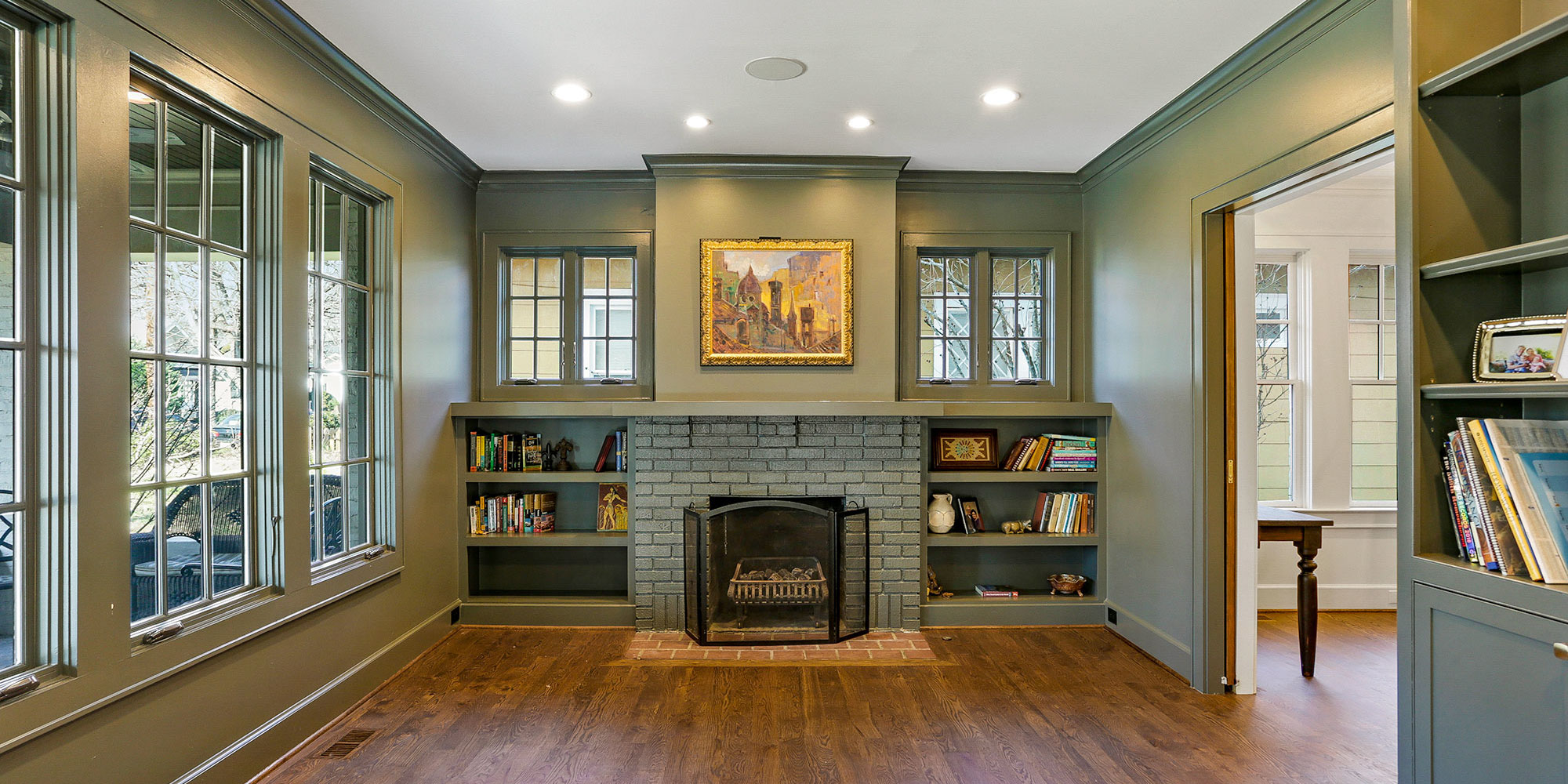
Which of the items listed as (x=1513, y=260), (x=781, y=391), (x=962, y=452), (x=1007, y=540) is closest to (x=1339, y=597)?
(x=1007, y=540)

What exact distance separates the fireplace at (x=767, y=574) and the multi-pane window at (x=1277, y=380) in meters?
2.66

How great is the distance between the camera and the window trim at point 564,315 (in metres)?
4.68

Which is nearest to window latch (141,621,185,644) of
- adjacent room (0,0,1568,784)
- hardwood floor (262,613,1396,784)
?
adjacent room (0,0,1568,784)

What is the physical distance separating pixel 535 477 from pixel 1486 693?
161 inches

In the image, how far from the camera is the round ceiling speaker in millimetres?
3086

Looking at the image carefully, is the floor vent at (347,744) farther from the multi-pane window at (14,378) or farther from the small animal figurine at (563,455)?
the small animal figurine at (563,455)

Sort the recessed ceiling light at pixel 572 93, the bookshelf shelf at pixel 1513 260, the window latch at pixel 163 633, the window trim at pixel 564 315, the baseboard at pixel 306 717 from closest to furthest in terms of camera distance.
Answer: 1. the bookshelf shelf at pixel 1513 260
2. the window latch at pixel 163 633
3. the baseboard at pixel 306 717
4. the recessed ceiling light at pixel 572 93
5. the window trim at pixel 564 315

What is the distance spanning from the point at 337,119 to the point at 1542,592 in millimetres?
4016

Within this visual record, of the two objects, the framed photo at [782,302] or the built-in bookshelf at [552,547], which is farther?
the built-in bookshelf at [552,547]

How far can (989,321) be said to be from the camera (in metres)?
4.82

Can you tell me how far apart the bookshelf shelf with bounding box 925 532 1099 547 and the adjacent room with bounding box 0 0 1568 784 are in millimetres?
44

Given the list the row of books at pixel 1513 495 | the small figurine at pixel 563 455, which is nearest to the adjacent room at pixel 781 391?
the row of books at pixel 1513 495

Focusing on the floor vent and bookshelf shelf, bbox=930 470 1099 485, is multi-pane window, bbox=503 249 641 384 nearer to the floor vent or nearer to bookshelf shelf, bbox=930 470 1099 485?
bookshelf shelf, bbox=930 470 1099 485

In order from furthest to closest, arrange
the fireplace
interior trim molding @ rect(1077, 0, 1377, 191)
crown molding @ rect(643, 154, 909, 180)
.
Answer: crown molding @ rect(643, 154, 909, 180)
the fireplace
interior trim molding @ rect(1077, 0, 1377, 191)
